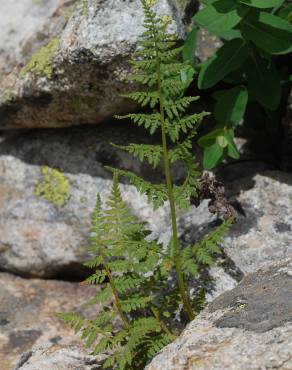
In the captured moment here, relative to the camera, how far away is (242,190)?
410 centimetres

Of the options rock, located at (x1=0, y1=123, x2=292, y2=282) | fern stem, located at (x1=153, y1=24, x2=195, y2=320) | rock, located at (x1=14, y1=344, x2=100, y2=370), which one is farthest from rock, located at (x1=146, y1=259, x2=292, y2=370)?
rock, located at (x1=0, y1=123, x2=292, y2=282)

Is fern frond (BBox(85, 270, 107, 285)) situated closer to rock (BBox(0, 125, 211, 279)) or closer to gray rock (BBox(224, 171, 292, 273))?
gray rock (BBox(224, 171, 292, 273))

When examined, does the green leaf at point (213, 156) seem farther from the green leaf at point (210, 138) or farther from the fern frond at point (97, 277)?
the fern frond at point (97, 277)

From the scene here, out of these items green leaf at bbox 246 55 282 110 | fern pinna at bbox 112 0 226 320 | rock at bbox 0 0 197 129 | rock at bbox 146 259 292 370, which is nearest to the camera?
rock at bbox 146 259 292 370

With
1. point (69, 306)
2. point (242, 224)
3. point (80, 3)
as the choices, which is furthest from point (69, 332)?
point (80, 3)

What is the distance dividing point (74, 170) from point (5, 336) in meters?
1.33

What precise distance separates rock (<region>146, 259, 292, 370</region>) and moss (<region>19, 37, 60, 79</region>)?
2109 mm

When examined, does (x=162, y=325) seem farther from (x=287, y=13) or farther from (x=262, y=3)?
(x=287, y=13)

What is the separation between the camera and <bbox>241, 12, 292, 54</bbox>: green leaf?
11.5 ft

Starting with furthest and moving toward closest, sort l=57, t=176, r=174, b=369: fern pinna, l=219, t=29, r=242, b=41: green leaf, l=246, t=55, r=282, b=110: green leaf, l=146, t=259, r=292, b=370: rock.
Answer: l=246, t=55, r=282, b=110: green leaf < l=219, t=29, r=242, b=41: green leaf < l=57, t=176, r=174, b=369: fern pinna < l=146, t=259, r=292, b=370: rock

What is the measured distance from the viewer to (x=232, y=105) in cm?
382

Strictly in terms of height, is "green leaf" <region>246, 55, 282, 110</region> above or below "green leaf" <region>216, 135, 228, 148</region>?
above

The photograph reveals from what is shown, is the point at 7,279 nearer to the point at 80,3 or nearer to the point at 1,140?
the point at 1,140

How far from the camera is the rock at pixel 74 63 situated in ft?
12.9
